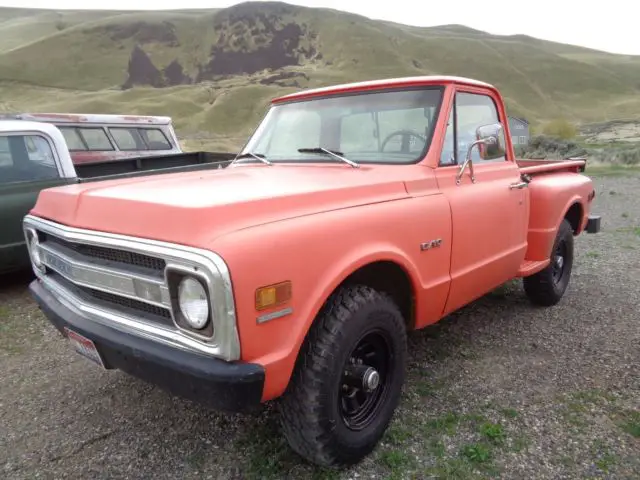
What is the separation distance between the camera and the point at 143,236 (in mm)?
2014

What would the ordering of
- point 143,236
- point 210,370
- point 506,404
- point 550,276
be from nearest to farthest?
point 210,370, point 143,236, point 506,404, point 550,276

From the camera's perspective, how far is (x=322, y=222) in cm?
218

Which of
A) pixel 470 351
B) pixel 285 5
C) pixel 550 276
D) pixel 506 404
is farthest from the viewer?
pixel 285 5

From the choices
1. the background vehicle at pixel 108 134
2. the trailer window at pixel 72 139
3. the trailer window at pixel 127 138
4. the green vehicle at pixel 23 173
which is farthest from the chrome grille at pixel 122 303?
the trailer window at pixel 127 138

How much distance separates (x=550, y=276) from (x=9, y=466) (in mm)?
4021

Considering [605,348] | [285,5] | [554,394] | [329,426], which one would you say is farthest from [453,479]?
[285,5]

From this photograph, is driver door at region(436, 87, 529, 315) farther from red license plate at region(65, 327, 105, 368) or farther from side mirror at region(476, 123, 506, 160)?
red license plate at region(65, 327, 105, 368)

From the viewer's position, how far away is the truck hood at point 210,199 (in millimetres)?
1945

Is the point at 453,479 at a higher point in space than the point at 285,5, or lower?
lower

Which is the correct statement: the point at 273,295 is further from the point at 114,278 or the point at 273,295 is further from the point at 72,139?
the point at 72,139

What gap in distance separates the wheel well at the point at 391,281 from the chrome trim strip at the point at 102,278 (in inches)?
33.5

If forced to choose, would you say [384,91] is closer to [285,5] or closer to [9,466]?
[9,466]

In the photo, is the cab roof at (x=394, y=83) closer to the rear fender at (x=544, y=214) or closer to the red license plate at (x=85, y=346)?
the rear fender at (x=544, y=214)

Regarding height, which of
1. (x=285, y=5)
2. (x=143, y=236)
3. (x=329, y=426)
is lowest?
(x=329, y=426)
